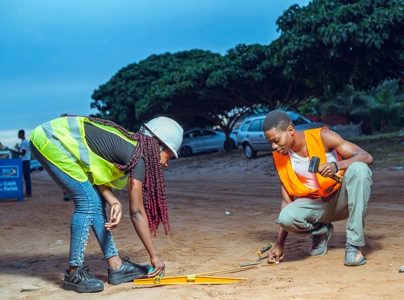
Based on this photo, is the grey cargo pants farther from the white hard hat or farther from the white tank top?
the white hard hat

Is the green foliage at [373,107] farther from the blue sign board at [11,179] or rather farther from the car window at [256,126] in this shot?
the blue sign board at [11,179]

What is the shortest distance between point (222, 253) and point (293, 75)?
1382cm

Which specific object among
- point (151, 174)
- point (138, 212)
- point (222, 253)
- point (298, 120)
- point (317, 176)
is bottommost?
point (222, 253)

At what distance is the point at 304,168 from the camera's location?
16.6 ft

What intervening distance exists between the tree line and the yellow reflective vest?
1269 centimetres

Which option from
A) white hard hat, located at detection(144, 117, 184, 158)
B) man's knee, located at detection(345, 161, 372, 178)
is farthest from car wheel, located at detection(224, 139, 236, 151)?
white hard hat, located at detection(144, 117, 184, 158)

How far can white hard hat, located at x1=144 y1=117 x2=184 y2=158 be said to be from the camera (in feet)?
14.9

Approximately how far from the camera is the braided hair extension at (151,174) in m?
A: 4.42

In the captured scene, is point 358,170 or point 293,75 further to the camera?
point 293,75

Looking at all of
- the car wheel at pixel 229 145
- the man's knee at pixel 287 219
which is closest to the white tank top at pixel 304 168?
the man's knee at pixel 287 219

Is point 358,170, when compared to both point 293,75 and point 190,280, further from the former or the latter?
point 293,75

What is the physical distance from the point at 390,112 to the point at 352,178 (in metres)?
29.6

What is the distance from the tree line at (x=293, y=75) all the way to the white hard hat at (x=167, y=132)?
12.3 m

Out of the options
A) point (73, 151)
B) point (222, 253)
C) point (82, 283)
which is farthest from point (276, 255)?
point (73, 151)
